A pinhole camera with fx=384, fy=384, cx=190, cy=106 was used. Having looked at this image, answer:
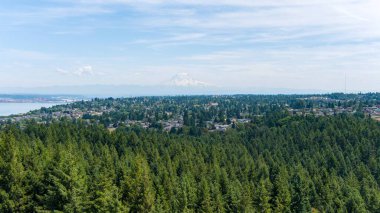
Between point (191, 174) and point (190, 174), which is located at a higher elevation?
point (190, 174)

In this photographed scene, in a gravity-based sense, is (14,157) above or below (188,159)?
above

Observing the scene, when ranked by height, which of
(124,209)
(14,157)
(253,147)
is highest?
(14,157)

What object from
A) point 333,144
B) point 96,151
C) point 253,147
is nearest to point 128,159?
point 96,151

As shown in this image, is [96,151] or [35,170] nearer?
[35,170]

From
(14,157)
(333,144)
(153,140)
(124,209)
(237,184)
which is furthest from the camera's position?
(333,144)

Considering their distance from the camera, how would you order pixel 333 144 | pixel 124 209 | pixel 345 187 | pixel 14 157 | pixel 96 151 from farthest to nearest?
1. pixel 333 144
2. pixel 96 151
3. pixel 345 187
4. pixel 14 157
5. pixel 124 209

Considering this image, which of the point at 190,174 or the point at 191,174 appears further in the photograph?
the point at 191,174

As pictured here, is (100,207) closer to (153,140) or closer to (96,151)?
(96,151)
